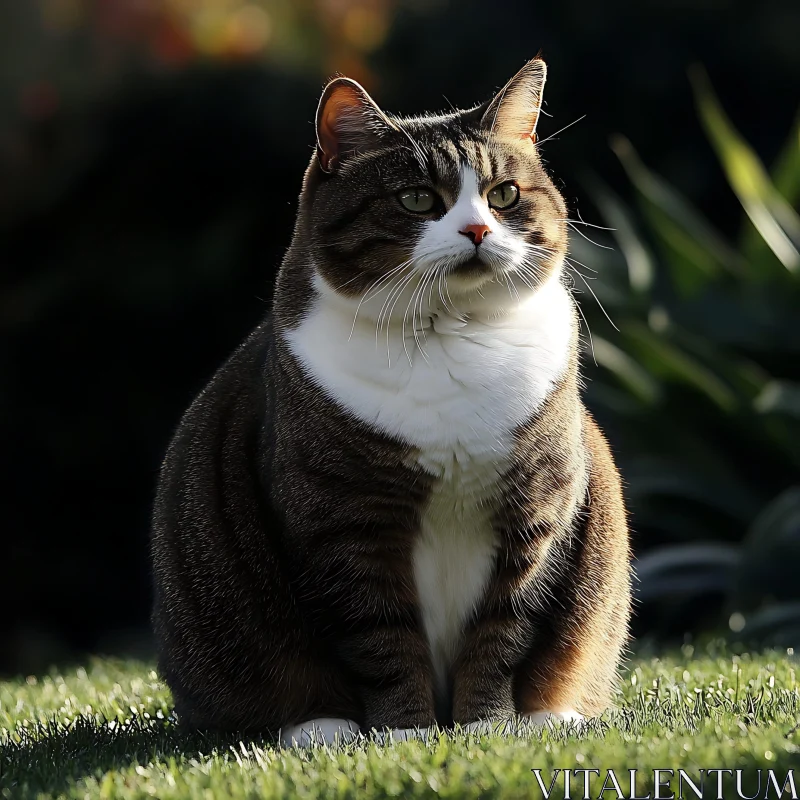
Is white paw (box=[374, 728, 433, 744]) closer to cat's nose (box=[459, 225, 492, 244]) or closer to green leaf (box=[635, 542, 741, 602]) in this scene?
cat's nose (box=[459, 225, 492, 244])

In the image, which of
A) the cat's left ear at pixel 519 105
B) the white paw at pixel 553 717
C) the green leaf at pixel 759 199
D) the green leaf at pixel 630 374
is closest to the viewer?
the white paw at pixel 553 717

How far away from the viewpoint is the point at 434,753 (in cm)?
183

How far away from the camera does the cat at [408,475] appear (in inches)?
80.4

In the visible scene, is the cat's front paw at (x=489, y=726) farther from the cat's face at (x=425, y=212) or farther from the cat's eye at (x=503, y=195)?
the cat's eye at (x=503, y=195)

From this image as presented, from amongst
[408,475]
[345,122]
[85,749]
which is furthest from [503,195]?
[85,749]

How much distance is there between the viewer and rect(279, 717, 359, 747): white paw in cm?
208

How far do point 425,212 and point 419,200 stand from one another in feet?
0.08

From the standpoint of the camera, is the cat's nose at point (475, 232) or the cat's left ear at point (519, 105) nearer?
the cat's nose at point (475, 232)

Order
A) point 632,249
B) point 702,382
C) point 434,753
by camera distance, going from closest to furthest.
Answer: point 434,753, point 702,382, point 632,249

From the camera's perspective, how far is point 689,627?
4418 mm

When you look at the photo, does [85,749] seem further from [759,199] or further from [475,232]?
[759,199]

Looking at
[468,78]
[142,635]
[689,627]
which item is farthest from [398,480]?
[468,78]

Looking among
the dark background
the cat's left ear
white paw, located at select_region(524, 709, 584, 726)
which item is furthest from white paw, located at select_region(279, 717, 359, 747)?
the dark background

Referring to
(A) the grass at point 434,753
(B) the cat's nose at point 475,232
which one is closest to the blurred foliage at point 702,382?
(A) the grass at point 434,753
